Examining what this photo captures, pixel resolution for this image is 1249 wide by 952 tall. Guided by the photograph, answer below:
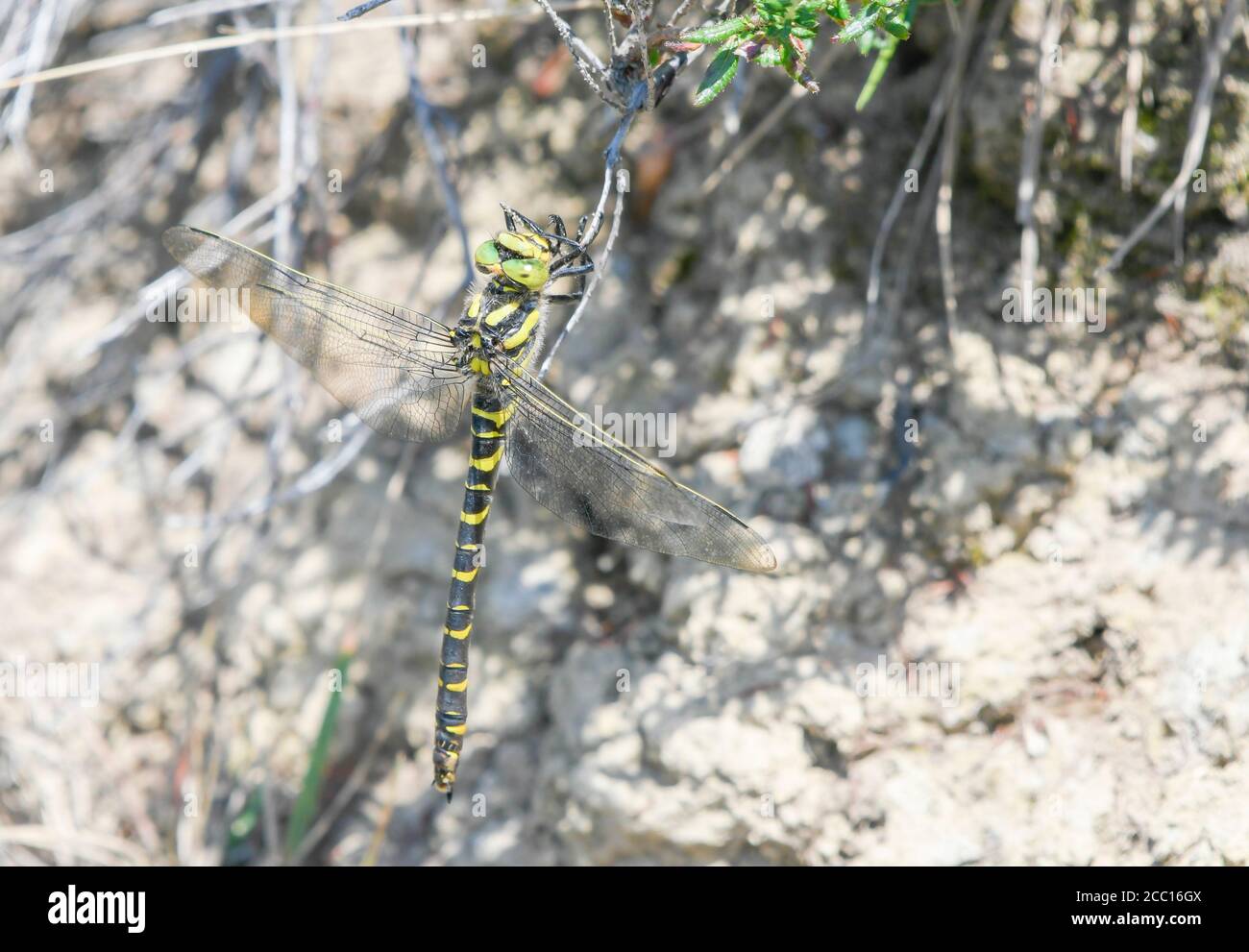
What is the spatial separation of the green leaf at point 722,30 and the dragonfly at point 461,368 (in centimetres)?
66

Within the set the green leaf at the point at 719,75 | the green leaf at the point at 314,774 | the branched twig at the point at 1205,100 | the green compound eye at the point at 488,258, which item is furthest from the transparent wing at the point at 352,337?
the branched twig at the point at 1205,100

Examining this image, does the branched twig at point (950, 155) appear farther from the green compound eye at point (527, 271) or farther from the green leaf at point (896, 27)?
the green compound eye at point (527, 271)

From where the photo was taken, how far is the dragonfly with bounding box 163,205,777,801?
2.39 meters

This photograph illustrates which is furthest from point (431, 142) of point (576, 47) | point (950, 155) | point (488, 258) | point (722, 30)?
point (950, 155)

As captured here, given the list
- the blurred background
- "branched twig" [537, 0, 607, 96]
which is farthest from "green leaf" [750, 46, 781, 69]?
"branched twig" [537, 0, 607, 96]

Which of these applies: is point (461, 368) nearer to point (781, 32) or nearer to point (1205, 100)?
point (781, 32)

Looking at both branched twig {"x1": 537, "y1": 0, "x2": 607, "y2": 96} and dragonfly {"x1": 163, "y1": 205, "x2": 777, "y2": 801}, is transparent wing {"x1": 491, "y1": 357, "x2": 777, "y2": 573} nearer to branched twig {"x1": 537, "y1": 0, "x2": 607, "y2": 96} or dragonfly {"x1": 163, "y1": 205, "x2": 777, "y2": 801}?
dragonfly {"x1": 163, "y1": 205, "x2": 777, "y2": 801}

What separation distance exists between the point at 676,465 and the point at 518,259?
2.37 ft

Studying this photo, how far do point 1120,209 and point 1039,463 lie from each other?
0.67 m

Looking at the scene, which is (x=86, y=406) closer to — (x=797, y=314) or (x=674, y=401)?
(x=674, y=401)

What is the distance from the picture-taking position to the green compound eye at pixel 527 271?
2455 millimetres

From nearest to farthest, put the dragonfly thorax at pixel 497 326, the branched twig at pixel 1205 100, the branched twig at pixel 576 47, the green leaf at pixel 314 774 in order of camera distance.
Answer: the branched twig at pixel 576 47, the branched twig at pixel 1205 100, the dragonfly thorax at pixel 497 326, the green leaf at pixel 314 774

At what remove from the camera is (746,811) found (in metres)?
2.40

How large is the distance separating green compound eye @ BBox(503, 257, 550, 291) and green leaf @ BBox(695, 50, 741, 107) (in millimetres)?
761
